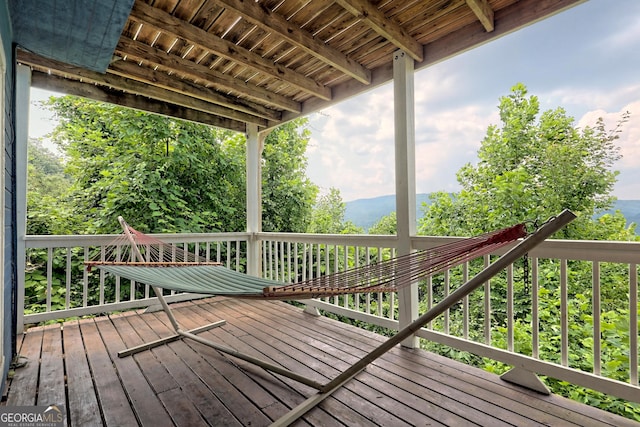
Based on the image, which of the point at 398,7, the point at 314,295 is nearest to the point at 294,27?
the point at 398,7

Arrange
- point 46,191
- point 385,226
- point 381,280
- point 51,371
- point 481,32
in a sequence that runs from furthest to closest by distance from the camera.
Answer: point 385,226 < point 46,191 < point 481,32 < point 51,371 < point 381,280

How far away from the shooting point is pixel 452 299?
1.25 metres

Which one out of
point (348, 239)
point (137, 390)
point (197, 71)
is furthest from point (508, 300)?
point (197, 71)

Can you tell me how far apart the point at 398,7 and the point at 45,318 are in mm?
4119

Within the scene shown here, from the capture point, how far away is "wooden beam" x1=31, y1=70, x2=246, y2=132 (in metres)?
2.95

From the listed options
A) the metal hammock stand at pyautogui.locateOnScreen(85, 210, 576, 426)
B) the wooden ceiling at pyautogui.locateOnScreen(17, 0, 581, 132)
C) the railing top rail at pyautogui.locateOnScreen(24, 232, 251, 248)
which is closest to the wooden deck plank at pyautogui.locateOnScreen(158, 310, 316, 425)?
the metal hammock stand at pyautogui.locateOnScreen(85, 210, 576, 426)

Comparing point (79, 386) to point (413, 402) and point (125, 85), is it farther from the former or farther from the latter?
point (125, 85)

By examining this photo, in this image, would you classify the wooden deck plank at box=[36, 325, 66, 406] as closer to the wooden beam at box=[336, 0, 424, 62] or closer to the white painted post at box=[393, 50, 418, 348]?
the white painted post at box=[393, 50, 418, 348]

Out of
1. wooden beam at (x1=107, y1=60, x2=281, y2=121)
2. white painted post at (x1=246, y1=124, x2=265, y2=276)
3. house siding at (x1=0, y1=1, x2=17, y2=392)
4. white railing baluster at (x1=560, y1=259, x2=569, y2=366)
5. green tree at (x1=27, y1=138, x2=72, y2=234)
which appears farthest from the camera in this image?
green tree at (x1=27, y1=138, x2=72, y2=234)

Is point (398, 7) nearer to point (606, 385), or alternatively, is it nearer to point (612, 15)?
point (606, 385)

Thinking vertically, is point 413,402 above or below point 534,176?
below

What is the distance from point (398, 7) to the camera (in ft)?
7.20

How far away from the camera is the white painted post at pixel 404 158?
2574 millimetres

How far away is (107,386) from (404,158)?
2.61m
